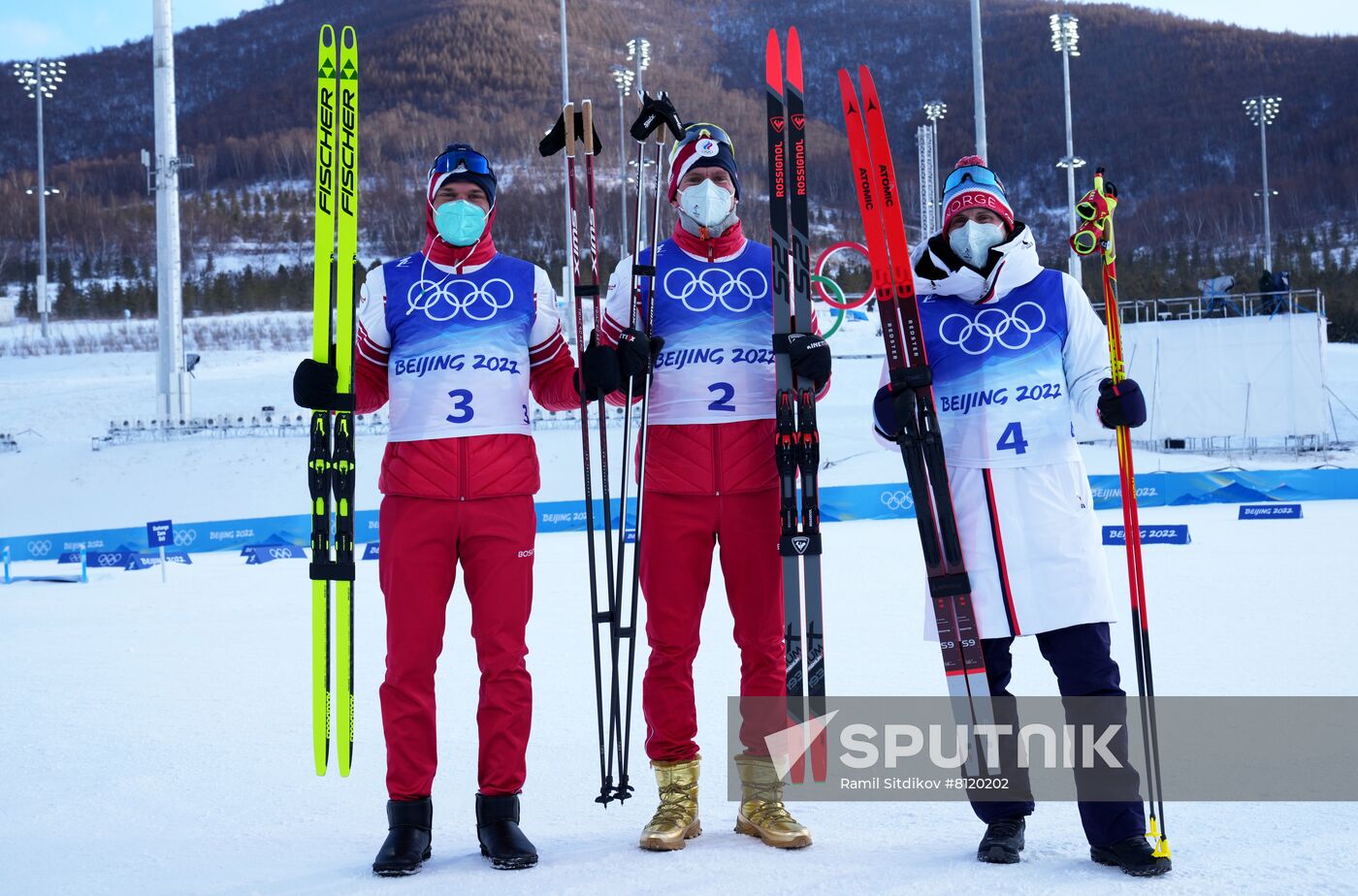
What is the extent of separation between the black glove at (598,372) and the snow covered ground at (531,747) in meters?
1.17

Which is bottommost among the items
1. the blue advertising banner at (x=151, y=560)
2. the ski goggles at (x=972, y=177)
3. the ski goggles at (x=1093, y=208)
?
the blue advertising banner at (x=151, y=560)

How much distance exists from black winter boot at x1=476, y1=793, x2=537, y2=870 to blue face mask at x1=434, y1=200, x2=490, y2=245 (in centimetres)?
146

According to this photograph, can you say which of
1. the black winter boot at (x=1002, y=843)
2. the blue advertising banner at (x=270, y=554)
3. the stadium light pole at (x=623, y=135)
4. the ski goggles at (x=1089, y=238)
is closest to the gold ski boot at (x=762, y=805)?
the black winter boot at (x=1002, y=843)

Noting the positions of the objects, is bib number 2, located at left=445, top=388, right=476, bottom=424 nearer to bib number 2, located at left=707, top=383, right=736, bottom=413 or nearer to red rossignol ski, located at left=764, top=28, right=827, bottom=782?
bib number 2, located at left=707, top=383, right=736, bottom=413

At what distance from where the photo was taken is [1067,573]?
113 inches

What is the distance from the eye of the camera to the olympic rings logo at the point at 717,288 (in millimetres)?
3252

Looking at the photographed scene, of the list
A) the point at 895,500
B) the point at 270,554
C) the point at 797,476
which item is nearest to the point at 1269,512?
the point at 895,500

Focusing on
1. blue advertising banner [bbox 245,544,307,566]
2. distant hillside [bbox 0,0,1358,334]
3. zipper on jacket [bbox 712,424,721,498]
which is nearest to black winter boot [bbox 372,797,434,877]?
zipper on jacket [bbox 712,424,721,498]

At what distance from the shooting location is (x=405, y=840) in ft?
9.54

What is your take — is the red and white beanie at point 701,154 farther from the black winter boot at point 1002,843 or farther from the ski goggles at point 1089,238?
the black winter boot at point 1002,843

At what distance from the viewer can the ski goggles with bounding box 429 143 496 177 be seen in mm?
3309

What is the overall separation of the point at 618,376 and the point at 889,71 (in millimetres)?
112637

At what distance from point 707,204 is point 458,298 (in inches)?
28.1

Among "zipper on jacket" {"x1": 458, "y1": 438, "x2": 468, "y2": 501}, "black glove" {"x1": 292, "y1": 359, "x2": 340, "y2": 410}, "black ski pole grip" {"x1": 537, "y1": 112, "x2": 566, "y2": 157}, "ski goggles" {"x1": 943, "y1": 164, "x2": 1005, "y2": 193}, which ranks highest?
"black ski pole grip" {"x1": 537, "y1": 112, "x2": 566, "y2": 157}
